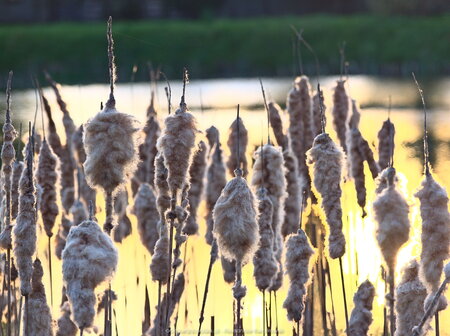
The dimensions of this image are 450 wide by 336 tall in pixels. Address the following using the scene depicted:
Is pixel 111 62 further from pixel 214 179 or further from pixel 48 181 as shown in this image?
pixel 214 179

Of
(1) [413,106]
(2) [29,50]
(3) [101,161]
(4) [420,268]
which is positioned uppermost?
(2) [29,50]

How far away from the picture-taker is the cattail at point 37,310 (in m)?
3.98

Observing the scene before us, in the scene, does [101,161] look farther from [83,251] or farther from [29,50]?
[29,50]

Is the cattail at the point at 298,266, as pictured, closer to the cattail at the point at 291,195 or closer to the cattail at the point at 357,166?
the cattail at the point at 291,195

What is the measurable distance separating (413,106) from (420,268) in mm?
19000

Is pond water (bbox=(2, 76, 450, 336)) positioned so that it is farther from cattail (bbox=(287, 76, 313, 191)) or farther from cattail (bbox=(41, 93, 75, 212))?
cattail (bbox=(41, 93, 75, 212))

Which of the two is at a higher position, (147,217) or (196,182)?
(196,182)

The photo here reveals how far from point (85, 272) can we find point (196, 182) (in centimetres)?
226

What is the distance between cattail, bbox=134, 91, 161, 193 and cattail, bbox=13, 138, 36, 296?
7.15 ft

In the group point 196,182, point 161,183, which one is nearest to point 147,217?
point 196,182

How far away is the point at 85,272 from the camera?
10.7 ft

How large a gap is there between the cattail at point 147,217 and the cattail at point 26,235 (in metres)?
1.99

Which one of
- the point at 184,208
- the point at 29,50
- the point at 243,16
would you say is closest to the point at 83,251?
the point at 184,208

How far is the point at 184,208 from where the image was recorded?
418cm
